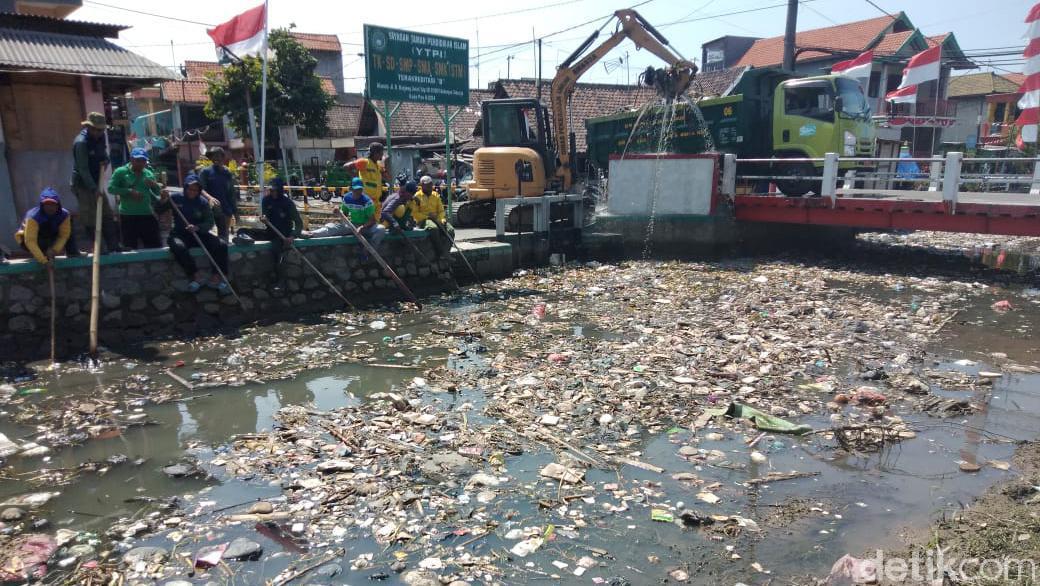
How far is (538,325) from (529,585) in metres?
5.27

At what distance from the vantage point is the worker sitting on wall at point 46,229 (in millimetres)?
6605

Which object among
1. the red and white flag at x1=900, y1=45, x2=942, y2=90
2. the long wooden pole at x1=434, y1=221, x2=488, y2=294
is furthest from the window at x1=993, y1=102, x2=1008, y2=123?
the long wooden pole at x1=434, y1=221, x2=488, y2=294

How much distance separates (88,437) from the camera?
4.93m

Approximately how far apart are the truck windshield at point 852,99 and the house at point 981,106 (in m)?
21.2

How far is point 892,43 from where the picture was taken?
3022 cm

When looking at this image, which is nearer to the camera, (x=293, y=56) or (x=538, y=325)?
(x=538, y=325)

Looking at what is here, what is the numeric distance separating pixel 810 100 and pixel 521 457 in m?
12.4

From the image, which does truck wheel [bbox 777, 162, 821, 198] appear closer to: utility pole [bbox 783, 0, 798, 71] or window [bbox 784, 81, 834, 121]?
window [bbox 784, 81, 834, 121]

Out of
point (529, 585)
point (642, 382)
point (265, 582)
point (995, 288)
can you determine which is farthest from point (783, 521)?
point (995, 288)

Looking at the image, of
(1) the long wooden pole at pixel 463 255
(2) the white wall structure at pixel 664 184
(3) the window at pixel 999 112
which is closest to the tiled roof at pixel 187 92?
(2) the white wall structure at pixel 664 184

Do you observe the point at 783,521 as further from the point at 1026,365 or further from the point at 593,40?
the point at 593,40

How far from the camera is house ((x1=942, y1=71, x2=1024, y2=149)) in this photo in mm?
31391

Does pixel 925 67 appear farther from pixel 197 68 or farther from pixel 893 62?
pixel 197 68

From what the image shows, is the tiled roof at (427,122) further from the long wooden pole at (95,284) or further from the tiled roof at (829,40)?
the long wooden pole at (95,284)
